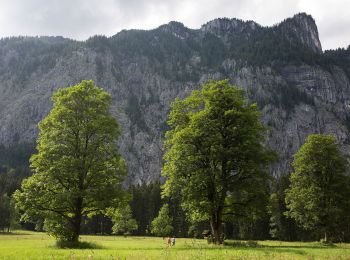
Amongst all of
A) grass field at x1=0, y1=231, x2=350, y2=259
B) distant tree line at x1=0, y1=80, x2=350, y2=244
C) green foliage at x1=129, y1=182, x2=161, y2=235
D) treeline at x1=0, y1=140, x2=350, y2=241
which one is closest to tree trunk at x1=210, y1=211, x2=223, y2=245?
distant tree line at x1=0, y1=80, x2=350, y2=244

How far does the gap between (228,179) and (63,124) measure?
1721 centimetres

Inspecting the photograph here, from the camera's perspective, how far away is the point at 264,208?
38062mm

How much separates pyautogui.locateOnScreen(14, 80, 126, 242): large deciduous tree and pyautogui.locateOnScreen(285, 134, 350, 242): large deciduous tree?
3040 centimetres

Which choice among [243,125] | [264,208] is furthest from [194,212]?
[243,125]

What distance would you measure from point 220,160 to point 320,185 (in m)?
25.7

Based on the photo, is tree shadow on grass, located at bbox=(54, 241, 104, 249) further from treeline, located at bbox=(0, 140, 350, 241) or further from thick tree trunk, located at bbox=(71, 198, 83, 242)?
treeline, located at bbox=(0, 140, 350, 241)

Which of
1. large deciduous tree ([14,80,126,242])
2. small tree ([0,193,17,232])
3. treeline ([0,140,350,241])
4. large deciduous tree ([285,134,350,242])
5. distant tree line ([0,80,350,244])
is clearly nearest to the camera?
large deciduous tree ([14,80,126,242])

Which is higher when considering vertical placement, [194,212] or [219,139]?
[219,139]

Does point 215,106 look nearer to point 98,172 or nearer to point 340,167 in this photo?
point 98,172

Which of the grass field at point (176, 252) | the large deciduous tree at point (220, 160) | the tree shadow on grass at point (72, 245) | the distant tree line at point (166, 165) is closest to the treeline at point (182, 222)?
the large deciduous tree at point (220, 160)

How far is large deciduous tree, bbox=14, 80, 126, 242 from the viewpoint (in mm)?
35625

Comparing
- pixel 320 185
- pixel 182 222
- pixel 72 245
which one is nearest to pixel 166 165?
pixel 72 245

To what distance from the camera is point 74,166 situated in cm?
3612

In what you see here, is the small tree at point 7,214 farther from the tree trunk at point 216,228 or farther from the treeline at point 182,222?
the tree trunk at point 216,228
